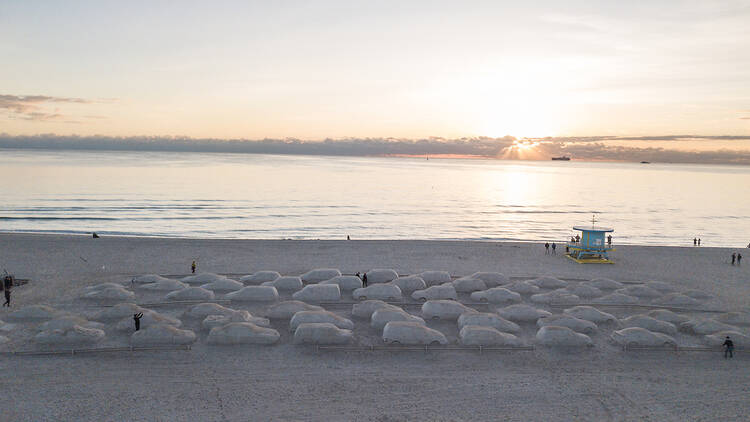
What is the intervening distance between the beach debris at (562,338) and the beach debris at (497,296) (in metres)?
5.66

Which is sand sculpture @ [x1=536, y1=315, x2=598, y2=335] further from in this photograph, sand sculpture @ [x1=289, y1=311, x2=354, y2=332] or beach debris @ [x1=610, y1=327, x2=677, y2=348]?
sand sculpture @ [x1=289, y1=311, x2=354, y2=332]

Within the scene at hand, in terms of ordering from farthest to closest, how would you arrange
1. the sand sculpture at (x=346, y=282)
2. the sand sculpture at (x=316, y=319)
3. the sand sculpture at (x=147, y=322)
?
the sand sculpture at (x=346, y=282) < the sand sculpture at (x=316, y=319) < the sand sculpture at (x=147, y=322)

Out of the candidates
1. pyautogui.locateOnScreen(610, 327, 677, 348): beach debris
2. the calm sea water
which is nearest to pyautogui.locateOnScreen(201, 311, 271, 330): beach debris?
pyautogui.locateOnScreen(610, 327, 677, 348): beach debris

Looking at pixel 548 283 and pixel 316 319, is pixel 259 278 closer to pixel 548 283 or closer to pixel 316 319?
pixel 316 319

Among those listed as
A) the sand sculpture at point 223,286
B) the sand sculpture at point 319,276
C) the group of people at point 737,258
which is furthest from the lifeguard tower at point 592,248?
the sand sculpture at point 223,286

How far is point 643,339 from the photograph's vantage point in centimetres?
1886

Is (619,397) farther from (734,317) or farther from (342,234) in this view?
(342,234)

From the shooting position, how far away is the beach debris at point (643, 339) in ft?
61.8

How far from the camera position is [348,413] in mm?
13828

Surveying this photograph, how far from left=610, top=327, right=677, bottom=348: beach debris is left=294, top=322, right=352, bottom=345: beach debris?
11.0 meters

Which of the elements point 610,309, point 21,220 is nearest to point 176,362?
point 610,309

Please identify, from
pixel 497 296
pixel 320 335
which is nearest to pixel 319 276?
pixel 320 335

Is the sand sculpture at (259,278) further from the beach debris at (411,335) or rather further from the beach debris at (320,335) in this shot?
the beach debris at (411,335)

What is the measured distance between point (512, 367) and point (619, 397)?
3.50 m
